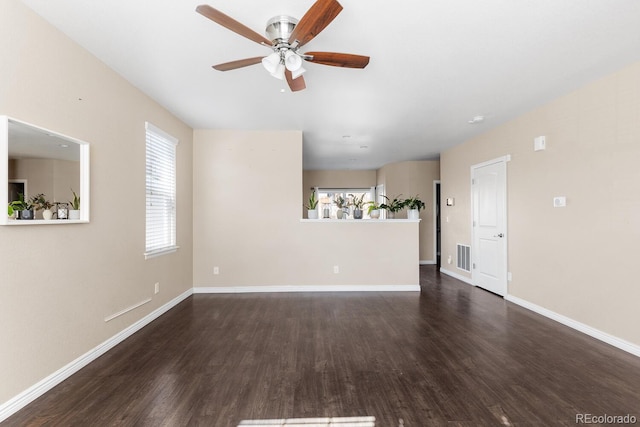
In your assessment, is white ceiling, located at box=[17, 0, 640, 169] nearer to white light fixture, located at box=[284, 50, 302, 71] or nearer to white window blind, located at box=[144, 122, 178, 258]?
white light fixture, located at box=[284, 50, 302, 71]

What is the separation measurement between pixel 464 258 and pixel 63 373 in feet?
18.9

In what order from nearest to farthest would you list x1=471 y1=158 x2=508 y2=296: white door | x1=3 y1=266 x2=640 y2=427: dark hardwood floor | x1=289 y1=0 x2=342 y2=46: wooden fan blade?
x1=289 y1=0 x2=342 y2=46: wooden fan blade < x1=3 y1=266 x2=640 y2=427: dark hardwood floor < x1=471 y1=158 x2=508 y2=296: white door

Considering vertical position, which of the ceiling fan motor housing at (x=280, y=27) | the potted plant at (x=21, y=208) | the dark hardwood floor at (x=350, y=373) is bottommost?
the dark hardwood floor at (x=350, y=373)

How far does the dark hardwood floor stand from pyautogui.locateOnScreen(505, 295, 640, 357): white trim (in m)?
0.10

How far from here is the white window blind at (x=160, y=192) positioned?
3.55 metres

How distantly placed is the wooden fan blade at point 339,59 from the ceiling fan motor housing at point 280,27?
20 cm

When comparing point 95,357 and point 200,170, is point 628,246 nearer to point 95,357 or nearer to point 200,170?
point 95,357

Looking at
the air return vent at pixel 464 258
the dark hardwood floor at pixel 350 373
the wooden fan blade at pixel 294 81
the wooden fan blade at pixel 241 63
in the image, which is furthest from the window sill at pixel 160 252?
the air return vent at pixel 464 258

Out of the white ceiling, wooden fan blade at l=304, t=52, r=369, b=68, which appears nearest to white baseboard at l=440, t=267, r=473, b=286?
the white ceiling

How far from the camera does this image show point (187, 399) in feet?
6.61

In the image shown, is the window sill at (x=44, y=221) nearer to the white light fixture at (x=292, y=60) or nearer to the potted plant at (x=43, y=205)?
the potted plant at (x=43, y=205)

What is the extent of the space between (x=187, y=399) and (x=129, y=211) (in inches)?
80.9

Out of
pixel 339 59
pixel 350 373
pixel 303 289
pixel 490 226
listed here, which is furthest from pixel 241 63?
pixel 490 226

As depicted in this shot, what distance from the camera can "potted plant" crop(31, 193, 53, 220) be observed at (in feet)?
6.63
